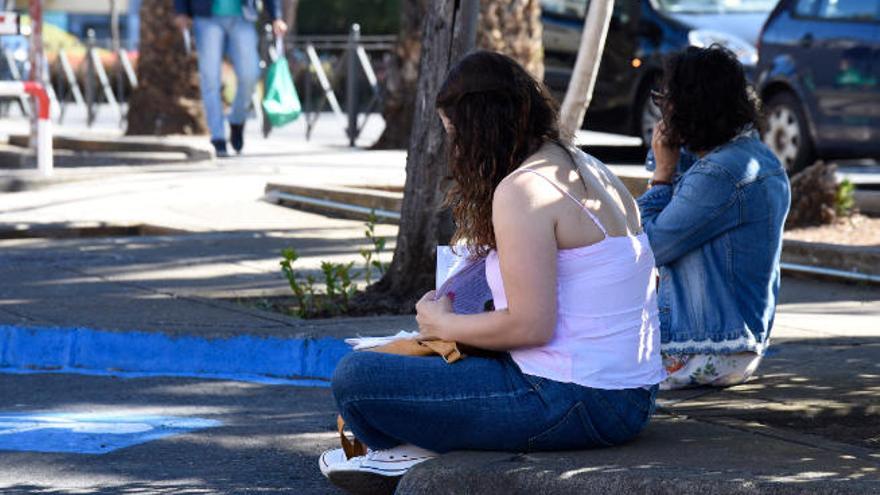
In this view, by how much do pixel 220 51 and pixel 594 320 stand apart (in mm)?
10886

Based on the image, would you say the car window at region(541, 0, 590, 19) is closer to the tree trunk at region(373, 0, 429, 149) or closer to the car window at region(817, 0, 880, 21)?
the tree trunk at region(373, 0, 429, 149)

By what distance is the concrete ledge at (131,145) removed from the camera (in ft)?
46.0

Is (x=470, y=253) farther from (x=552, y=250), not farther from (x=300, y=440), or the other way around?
(x=300, y=440)

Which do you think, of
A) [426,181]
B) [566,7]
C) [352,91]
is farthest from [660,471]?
[352,91]

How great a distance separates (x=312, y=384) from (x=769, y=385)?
5.69 ft

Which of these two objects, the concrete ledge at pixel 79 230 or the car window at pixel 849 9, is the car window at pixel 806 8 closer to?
the car window at pixel 849 9

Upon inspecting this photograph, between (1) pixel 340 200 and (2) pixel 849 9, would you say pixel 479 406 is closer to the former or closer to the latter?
(1) pixel 340 200

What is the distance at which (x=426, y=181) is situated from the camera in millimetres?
7168

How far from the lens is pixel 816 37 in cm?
1262

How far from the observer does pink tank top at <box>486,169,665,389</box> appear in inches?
165

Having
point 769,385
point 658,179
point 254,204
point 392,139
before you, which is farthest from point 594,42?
point 392,139

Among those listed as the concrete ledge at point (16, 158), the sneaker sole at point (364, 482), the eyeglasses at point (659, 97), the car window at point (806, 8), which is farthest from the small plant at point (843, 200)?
the concrete ledge at point (16, 158)

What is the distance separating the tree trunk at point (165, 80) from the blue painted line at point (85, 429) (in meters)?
12.2

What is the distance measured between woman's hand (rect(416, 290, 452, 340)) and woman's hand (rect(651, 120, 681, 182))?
4.61 feet
